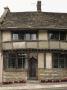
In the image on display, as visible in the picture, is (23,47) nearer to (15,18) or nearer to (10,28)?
(10,28)

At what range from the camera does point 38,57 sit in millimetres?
43844

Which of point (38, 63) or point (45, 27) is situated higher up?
point (45, 27)

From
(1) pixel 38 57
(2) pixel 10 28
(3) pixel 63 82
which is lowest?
(3) pixel 63 82

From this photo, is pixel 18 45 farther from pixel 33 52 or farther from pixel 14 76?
pixel 14 76

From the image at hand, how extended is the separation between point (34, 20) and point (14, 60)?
6287 mm

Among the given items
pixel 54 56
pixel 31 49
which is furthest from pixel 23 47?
pixel 54 56

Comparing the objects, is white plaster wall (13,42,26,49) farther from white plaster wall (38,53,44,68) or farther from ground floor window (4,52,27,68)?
white plaster wall (38,53,44,68)

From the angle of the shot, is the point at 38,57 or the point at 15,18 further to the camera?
the point at 15,18

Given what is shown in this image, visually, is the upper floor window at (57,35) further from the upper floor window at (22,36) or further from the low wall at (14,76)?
the low wall at (14,76)

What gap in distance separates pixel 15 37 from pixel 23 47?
1917 millimetres

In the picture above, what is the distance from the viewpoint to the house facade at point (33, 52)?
4353 centimetres

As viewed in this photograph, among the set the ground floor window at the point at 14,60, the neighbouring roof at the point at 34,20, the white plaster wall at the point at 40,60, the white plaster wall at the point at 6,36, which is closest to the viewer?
the white plaster wall at the point at 40,60

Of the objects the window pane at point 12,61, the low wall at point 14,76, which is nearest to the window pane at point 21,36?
the window pane at point 12,61

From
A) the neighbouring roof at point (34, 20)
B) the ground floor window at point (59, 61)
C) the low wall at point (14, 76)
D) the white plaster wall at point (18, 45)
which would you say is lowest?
the low wall at point (14, 76)
